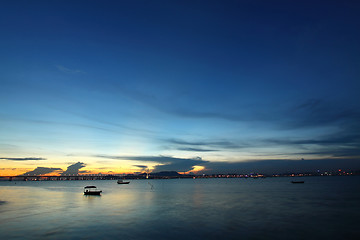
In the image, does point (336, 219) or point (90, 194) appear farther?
point (90, 194)

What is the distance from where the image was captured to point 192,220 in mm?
38844

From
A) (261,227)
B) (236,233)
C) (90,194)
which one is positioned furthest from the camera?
(90,194)

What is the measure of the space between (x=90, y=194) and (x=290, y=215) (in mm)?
71326

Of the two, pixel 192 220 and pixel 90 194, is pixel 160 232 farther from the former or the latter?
pixel 90 194

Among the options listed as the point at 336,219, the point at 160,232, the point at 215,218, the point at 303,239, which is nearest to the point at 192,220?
the point at 215,218

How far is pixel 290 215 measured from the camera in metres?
42.2

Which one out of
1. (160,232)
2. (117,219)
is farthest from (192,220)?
(117,219)

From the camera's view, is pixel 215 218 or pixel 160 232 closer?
pixel 160 232

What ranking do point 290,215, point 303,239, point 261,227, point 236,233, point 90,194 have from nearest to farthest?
point 303,239 < point 236,233 < point 261,227 < point 290,215 < point 90,194

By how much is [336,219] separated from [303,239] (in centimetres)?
1655

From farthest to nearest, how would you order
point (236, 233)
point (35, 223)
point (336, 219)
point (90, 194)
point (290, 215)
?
point (90, 194) < point (290, 215) < point (336, 219) < point (35, 223) < point (236, 233)

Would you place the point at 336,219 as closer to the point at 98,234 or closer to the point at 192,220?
the point at 192,220

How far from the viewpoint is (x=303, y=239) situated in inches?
1083

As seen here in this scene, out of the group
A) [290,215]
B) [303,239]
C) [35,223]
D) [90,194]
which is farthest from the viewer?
[90,194]
